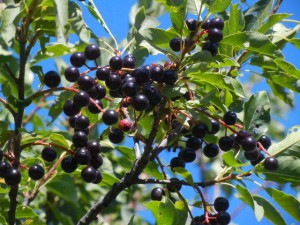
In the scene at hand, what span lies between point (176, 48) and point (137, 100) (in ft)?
0.79

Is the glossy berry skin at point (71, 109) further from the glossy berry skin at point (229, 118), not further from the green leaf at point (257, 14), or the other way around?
the green leaf at point (257, 14)

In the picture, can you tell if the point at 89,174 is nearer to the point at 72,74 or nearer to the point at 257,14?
the point at 72,74

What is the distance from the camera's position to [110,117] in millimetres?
2023

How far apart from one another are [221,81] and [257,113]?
0.32 m

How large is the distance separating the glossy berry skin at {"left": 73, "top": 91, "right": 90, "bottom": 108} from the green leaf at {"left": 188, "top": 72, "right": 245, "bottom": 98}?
34 cm

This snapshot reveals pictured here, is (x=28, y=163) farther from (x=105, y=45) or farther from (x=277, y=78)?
(x=277, y=78)

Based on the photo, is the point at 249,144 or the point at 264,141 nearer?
the point at 249,144

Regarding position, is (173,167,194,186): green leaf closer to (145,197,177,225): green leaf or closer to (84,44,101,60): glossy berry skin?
(145,197,177,225): green leaf

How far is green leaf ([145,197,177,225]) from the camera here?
2053 millimetres

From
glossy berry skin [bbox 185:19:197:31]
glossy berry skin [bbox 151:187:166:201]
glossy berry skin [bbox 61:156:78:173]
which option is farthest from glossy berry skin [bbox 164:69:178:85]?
glossy berry skin [bbox 151:187:166:201]

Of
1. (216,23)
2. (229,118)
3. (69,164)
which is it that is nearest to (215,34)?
(216,23)

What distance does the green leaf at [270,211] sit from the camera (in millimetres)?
2215

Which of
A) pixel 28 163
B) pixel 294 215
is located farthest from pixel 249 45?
pixel 28 163

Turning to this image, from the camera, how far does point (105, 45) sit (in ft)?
7.48
